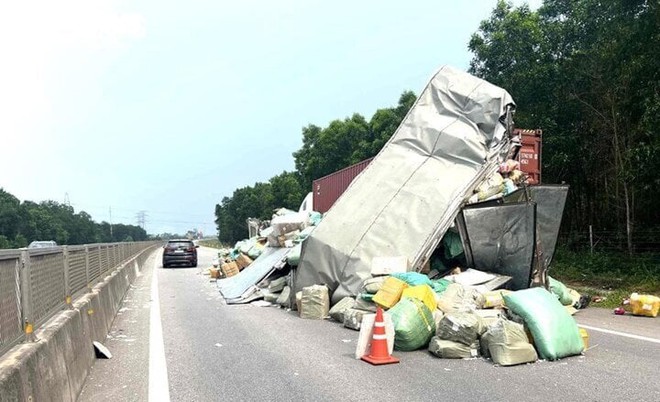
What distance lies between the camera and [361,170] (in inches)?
744

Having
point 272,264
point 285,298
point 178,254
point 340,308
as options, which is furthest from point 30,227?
point 340,308

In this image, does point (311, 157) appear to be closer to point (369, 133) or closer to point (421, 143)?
point (369, 133)

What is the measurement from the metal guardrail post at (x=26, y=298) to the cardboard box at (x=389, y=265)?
669 centimetres

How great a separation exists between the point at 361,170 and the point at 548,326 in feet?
41.2

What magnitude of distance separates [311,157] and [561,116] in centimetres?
3882

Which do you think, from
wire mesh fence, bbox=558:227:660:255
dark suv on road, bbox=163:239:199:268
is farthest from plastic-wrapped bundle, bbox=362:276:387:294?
dark suv on road, bbox=163:239:199:268

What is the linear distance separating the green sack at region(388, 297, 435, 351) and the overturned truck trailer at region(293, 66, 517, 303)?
3.18m

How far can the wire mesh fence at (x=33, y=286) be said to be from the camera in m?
4.16

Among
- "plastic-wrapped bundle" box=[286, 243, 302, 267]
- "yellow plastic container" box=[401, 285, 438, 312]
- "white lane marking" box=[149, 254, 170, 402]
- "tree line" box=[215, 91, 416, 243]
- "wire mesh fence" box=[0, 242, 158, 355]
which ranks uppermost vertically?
"tree line" box=[215, 91, 416, 243]

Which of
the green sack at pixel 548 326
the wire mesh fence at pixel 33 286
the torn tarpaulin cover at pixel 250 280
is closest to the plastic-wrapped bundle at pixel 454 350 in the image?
the green sack at pixel 548 326

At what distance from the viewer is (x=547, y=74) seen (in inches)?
787

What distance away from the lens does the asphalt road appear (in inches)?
211

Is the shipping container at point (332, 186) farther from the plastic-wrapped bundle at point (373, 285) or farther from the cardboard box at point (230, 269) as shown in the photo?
the plastic-wrapped bundle at point (373, 285)

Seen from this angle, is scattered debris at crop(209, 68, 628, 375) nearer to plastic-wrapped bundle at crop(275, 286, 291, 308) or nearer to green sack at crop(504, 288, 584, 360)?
plastic-wrapped bundle at crop(275, 286, 291, 308)
